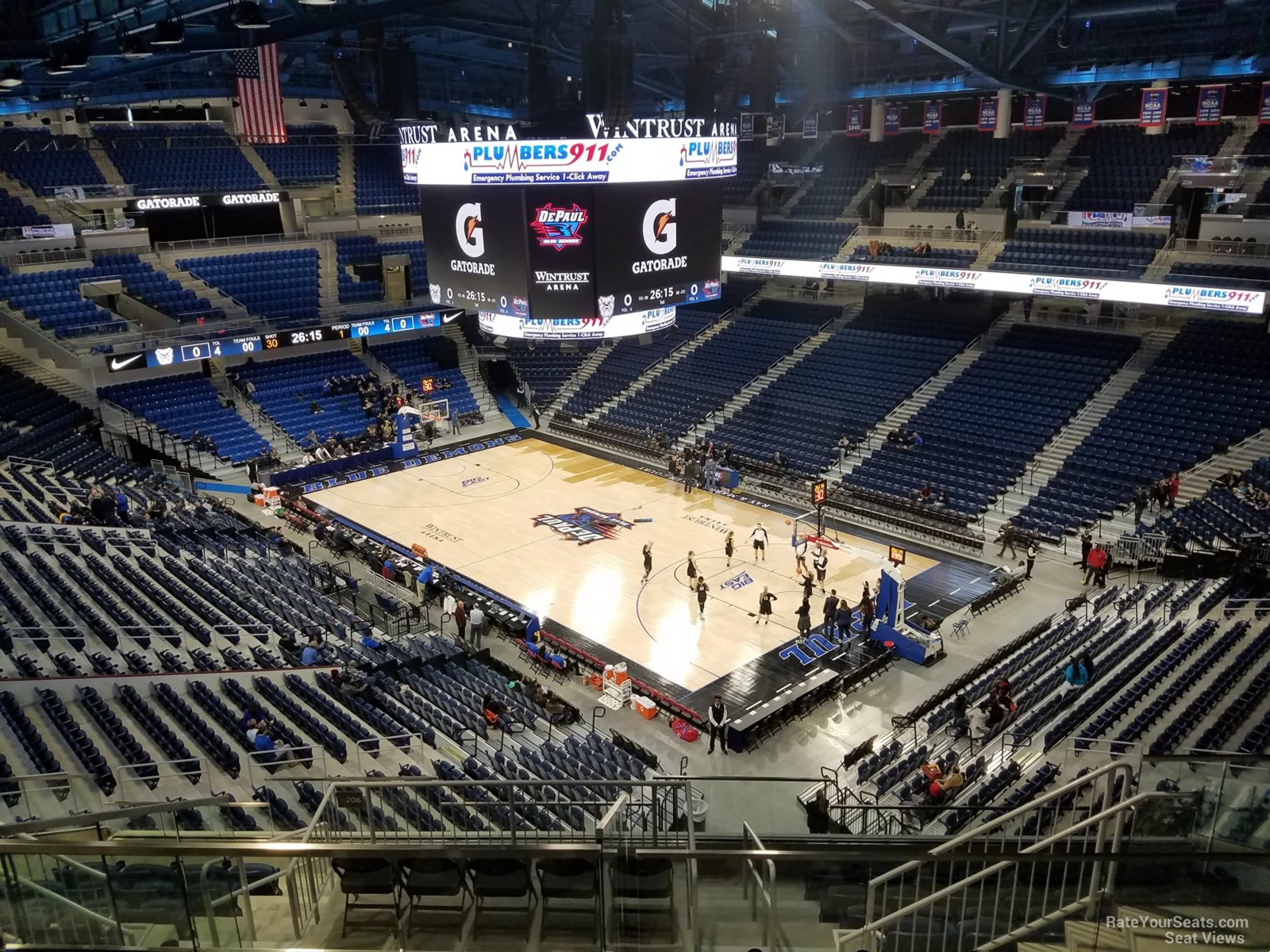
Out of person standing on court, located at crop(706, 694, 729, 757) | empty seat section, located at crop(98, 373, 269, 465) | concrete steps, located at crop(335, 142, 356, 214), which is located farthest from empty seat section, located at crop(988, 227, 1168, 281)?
concrete steps, located at crop(335, 142, 356, 214)

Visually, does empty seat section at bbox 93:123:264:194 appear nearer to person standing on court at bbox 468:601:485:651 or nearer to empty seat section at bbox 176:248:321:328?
empty seat section at bbox 176:248:321:328

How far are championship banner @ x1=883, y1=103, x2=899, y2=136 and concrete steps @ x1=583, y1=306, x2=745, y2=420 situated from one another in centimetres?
924

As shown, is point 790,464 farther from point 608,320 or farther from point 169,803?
point 169,803

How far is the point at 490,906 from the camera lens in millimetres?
6289

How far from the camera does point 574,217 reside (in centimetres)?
1862

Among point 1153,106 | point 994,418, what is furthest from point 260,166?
point 1153,106

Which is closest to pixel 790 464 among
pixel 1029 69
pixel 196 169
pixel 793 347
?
pixel 793 347

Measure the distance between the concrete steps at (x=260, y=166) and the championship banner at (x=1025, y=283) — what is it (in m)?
Answer: 19.6

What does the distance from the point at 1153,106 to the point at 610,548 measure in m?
22.8

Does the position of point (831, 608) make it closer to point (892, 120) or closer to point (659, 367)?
point (659, 367)

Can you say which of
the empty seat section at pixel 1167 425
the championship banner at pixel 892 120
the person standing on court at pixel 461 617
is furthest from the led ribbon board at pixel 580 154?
the championship banner at pixel 892 120

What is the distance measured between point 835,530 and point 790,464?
12.8ft

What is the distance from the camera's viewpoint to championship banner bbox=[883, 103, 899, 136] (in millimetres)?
38812

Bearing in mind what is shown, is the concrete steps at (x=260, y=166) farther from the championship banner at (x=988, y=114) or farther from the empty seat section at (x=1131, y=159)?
the empty seat section at (x=1131, y=159)
